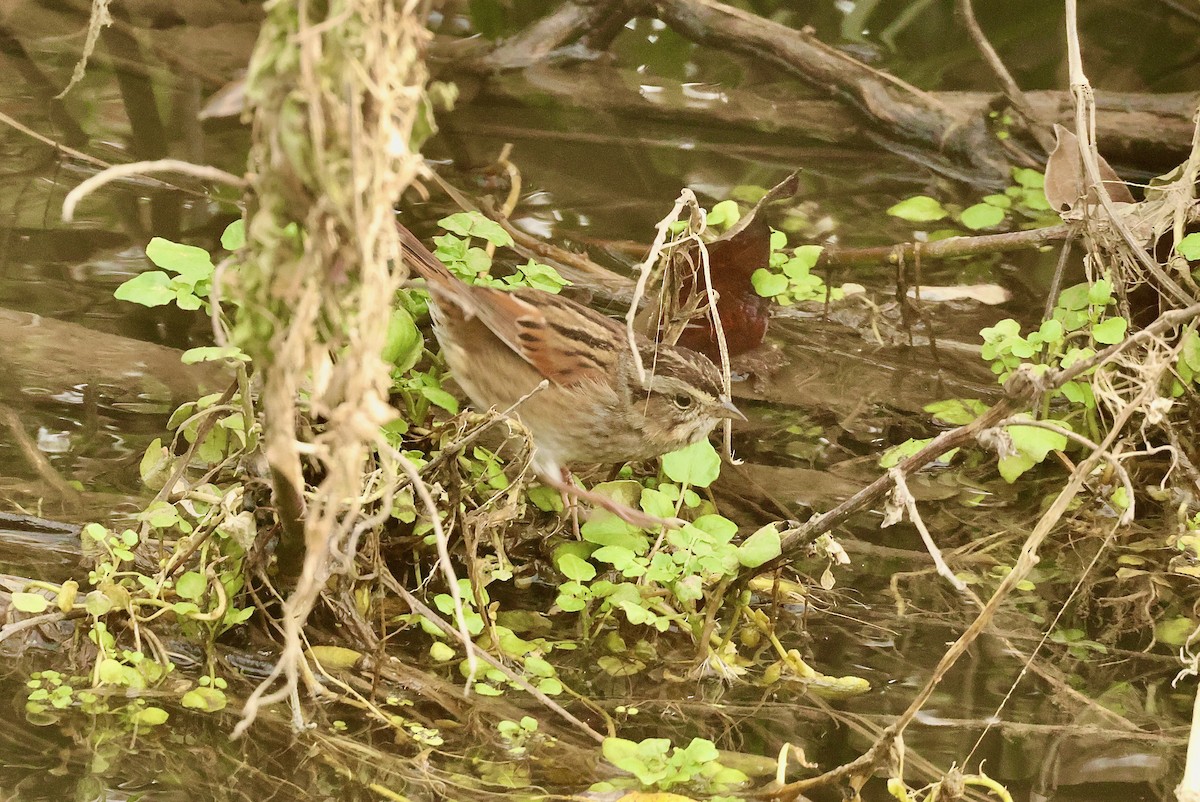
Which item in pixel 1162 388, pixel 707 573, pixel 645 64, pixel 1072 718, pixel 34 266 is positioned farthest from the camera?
pixel 645 64

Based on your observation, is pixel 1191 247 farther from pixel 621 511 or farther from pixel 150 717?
pixel 150 717

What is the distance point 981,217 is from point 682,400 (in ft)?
7.06

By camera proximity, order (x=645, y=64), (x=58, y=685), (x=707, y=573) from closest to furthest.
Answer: (x=58, y=685)
(x=707, y=573)
(x=645, y=64)

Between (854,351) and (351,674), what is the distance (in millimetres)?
2361

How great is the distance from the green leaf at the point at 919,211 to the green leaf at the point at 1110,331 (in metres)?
1.78

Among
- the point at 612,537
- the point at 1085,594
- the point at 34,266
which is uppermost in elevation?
the point at 34,266

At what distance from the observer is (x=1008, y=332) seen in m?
3.70

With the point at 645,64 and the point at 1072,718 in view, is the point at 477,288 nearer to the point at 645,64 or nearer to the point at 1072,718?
the point at 1072,718

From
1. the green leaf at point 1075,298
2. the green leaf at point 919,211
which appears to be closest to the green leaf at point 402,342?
A: the green leaf at point 1075,298

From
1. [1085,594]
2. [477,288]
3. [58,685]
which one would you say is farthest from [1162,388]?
[58,685]

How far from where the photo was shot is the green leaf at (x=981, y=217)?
16.5 feet

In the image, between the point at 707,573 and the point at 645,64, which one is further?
the point at 645,64

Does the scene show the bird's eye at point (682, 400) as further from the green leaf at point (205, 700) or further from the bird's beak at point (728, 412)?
the green leaf at point (205, 700)

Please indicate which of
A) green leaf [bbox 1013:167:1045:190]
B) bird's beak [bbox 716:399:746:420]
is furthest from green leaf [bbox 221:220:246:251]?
green leaf [bbox 1013:167:1045:190]
